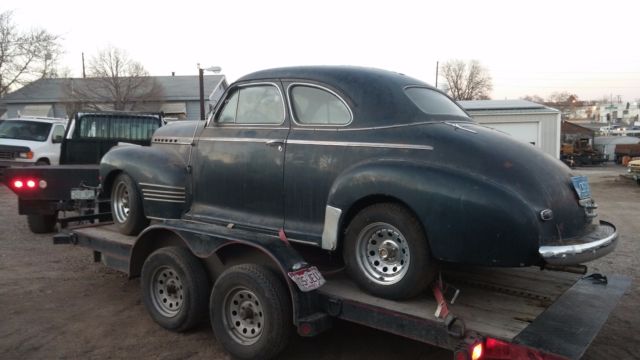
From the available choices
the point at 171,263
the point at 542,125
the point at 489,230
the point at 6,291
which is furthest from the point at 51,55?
the point at 489,230

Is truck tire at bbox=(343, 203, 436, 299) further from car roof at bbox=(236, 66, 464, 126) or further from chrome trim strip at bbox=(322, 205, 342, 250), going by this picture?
car roof at bbox=(236, 66, 464, 126)

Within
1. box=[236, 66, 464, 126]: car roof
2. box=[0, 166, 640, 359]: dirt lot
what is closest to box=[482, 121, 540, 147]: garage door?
box=[0, 166, 640, 359]: dirt lot

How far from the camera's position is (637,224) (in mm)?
10742

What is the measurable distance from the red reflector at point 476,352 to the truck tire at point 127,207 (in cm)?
358

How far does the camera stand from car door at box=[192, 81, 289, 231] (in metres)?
4.41

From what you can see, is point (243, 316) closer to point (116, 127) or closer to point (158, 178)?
point (158, 178)

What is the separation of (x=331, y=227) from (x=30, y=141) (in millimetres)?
13641

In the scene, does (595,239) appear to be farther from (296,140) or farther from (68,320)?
(68,320)

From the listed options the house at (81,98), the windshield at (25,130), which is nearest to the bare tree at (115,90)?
the house at (81,98)

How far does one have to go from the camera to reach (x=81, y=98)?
3497 centimetres

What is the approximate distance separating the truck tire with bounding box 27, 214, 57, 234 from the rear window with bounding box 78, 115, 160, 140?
1.50m

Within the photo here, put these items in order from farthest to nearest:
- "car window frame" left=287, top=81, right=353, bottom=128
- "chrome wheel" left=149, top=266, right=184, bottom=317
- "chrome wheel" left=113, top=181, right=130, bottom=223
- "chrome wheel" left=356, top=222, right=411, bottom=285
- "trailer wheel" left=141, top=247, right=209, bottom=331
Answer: "chrome wheel" left=113, top=181, right=130, bottom=223 < "chrome wheel" left=149, top=266, right=184, bottom=317 < "trailer wheel" left=141, top=247, right=209, bottom=331 < "car window frame" left=287, top=81, right=353, bottom=128 < "chrome wheel" left=356, top=222, right=411, bottom=285

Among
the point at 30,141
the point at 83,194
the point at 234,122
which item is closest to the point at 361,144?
the point at 234,122

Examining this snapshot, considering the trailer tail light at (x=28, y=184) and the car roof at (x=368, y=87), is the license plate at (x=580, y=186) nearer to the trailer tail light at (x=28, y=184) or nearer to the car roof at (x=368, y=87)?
the car roof at (x=368, y=87)
